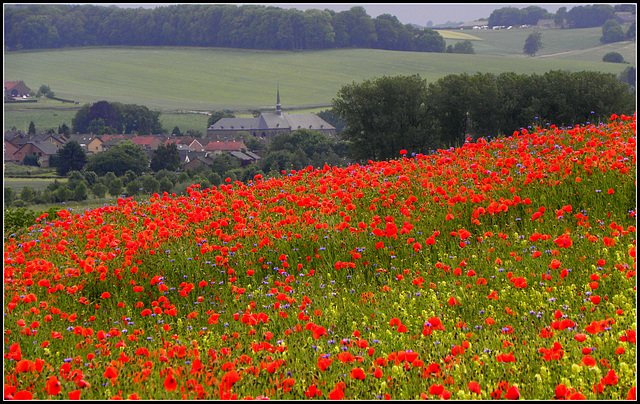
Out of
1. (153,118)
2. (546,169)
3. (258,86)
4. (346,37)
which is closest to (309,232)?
(546,169)

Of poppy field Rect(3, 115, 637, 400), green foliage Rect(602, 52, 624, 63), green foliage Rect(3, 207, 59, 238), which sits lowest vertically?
green foliage Rect(3, 207, 59, 238)

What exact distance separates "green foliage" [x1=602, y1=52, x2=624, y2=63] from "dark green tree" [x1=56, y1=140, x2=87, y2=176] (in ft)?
371

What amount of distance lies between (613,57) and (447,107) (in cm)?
9734

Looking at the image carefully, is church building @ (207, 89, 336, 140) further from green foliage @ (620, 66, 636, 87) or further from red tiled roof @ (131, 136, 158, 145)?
green foliage @ (620, 66, 636, 87)

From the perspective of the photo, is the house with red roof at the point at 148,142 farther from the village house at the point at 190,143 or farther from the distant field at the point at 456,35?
the distant field at the point at 456,35

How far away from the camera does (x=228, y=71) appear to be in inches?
7096

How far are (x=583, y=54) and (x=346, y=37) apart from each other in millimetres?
76036

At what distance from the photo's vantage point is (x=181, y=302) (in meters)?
6.53

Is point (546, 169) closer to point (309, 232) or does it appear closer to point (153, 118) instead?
point (309, 232)

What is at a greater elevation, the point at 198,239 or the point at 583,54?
the point at 583,54

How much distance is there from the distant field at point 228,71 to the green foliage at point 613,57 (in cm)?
330

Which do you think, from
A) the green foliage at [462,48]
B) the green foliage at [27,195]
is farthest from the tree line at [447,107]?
the green foliage at [462,48]

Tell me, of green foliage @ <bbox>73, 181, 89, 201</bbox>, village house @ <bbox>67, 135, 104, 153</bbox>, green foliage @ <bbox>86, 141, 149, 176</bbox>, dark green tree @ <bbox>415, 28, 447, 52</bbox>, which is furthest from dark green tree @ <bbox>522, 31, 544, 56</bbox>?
green foliage @ <bbox>73, 181, 89, 201</bbox>

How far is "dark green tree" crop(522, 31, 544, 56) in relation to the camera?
138m
